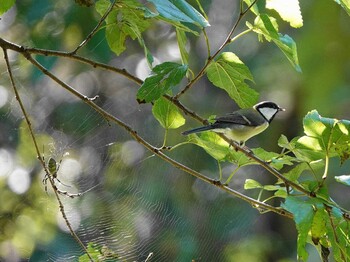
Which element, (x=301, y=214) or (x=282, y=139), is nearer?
(x=301, y=214)

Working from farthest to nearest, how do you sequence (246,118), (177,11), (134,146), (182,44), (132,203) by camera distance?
(134,146)
(132,203)
(246,118)
(182,44)
(177,11)

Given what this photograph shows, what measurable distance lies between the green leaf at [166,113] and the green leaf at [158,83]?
0.12m

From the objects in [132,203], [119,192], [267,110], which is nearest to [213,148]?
[267,110]

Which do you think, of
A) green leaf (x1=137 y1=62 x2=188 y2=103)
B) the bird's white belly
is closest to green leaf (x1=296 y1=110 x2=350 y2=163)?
green leaf (x1=137 y1=62 x2=188 y2=103)

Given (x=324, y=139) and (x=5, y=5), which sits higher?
(x=5, y=5)

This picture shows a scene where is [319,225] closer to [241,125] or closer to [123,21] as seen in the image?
[123,21]

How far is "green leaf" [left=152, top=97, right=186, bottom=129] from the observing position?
100 cm

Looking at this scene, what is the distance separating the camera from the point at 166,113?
101cm

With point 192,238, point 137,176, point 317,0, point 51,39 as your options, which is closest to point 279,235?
point 192,238

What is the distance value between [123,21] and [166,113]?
16 cm

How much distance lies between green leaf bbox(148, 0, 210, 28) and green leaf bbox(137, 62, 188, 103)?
0.33 feet

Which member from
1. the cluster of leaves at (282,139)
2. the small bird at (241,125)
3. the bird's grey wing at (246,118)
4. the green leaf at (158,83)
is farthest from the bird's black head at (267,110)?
the green leaf at (158,83)

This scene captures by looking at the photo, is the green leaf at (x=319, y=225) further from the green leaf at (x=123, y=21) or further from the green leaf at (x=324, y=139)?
the green leaf at (x=123, y=21)

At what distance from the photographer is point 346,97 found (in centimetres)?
353
